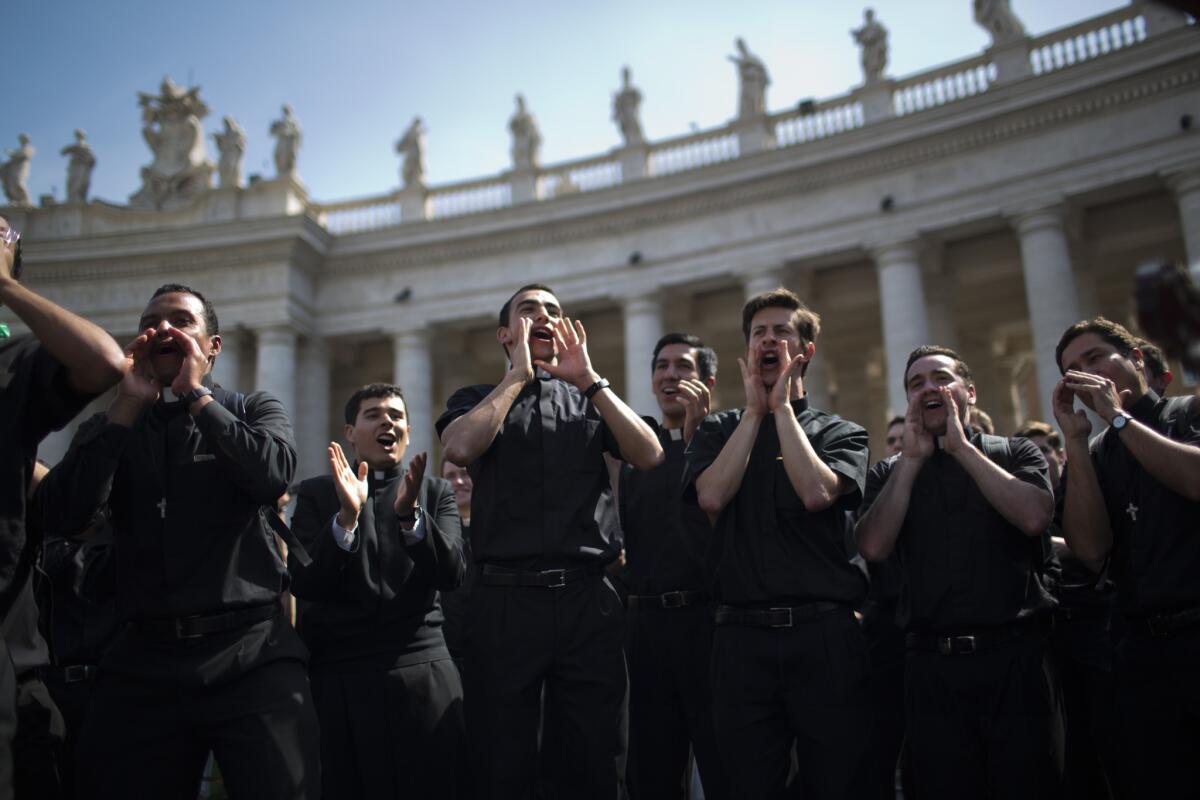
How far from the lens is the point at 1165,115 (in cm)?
1823

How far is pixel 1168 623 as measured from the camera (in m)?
4.70

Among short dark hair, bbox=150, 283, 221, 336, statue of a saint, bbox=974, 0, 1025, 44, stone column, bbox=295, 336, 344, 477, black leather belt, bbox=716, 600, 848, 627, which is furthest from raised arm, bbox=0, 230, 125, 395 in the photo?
statue of a saint, bbox=974, 0, 1025, 44

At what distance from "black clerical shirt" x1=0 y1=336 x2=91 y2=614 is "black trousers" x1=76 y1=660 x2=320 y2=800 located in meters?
0.70

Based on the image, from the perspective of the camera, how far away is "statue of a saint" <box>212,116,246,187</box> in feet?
87.7

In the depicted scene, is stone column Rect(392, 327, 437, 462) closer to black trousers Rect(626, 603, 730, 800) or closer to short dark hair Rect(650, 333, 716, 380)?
short dark hair Rect(650, 333, 716, 380)

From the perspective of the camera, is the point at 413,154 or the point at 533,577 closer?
the point at 533,577

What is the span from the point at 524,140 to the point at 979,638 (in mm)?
22911

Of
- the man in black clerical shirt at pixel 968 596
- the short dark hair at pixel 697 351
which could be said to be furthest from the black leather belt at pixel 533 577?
the short dark hair at pixel 697 351

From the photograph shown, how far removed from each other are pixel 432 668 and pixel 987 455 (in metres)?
3.63

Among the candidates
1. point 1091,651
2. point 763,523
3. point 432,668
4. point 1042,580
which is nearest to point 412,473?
point 432,668

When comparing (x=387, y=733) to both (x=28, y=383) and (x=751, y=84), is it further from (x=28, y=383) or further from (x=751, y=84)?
(x=751, y=84)

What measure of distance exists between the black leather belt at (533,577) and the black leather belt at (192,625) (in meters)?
1.20

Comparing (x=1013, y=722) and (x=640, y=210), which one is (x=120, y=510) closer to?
(x=1013, y=722)

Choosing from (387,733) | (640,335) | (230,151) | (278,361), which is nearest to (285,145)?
(230,151)
